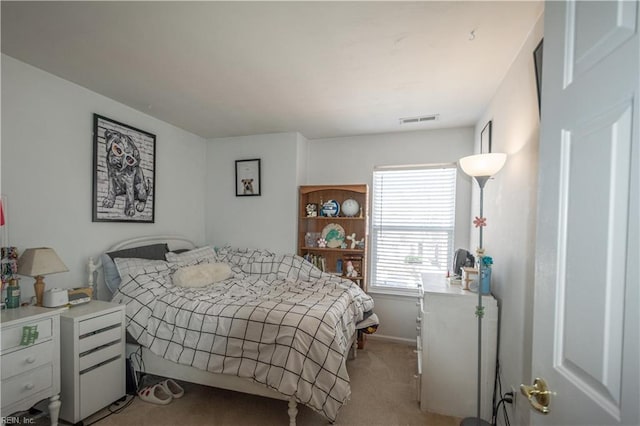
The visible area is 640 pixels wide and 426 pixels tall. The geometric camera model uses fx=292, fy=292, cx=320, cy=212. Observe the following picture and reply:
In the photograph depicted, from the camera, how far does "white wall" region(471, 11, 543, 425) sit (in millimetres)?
1591

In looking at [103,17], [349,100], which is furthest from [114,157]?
[349,100]

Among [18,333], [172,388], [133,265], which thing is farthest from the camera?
[133,265]

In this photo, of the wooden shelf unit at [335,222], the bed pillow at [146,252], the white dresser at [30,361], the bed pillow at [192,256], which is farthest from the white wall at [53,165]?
the wooden shelf unit at [335,222]

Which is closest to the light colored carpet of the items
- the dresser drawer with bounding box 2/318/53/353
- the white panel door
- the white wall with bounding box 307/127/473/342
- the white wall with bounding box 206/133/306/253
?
A: the dresser drawer with bounding box 2/318/53/353

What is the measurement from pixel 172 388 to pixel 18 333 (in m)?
1.18

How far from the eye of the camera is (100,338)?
207 centimetres

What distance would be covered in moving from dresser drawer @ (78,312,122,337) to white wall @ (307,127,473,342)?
2.58m

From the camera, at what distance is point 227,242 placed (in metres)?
3.95

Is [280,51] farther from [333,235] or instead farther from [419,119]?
[333,235]

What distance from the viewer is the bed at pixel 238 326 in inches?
73.5

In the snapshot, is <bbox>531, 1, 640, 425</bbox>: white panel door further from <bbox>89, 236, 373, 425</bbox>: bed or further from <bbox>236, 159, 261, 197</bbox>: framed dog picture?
<bbox>236, 159, 261, 197</bbox>: framed dog picture

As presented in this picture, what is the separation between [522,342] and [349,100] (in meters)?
2.20

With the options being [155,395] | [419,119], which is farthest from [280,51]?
[155,395]

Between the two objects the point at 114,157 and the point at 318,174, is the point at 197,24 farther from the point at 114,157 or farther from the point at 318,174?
the point at 318,174
